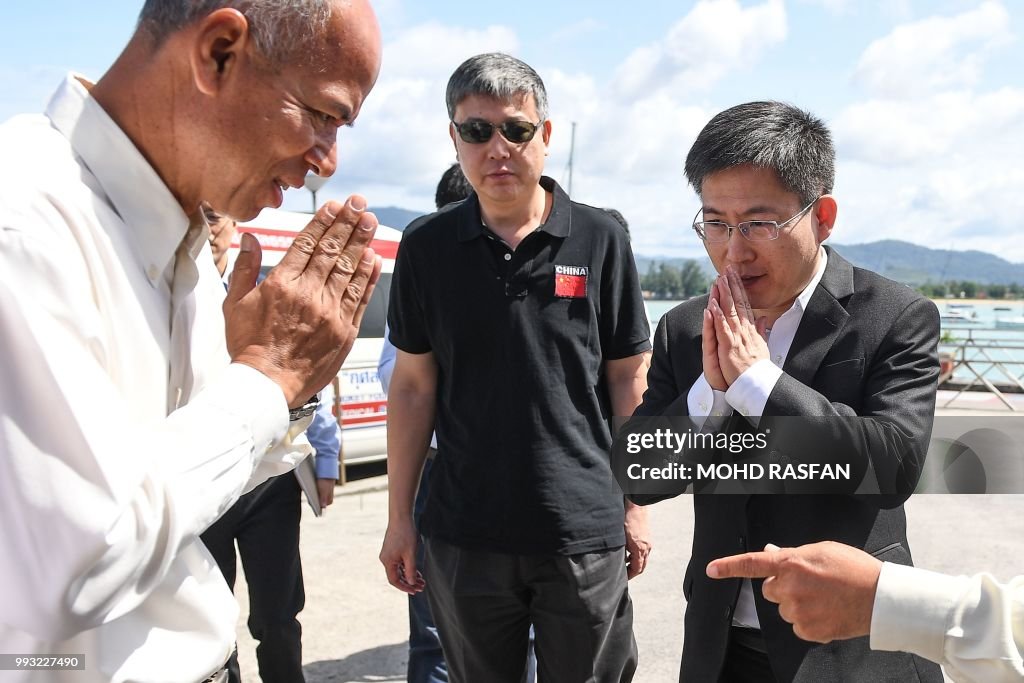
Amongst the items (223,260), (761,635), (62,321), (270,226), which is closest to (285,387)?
(62,321)

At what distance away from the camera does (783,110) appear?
7.36ft

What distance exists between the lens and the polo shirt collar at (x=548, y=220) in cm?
295

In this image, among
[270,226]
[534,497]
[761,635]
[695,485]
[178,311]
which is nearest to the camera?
[178,311]

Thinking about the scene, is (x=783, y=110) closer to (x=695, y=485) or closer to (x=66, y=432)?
(x=695, y=485)

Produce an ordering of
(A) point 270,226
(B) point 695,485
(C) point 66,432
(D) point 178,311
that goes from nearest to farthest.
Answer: (C) point 66,432
(D) point 178,311
(B) point 695,485
(A) point 270,226

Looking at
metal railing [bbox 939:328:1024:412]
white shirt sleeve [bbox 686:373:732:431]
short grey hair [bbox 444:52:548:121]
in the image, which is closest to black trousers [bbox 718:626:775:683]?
white shirt sleeve [bbox 686:373:732:431]

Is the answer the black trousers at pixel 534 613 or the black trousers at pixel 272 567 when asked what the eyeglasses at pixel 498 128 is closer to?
the black trousers at pixel 534 613

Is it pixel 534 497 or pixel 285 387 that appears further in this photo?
pixel 534 497

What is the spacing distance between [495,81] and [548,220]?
20.6 inches

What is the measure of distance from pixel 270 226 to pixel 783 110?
7.10 metres

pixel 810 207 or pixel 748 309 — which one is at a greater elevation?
pixel 810 207

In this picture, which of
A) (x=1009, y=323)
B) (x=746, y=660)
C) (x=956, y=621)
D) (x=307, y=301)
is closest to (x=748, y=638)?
(x=746, y=660)

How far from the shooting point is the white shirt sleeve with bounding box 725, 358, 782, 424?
6.55ft

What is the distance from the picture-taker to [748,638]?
216cm
